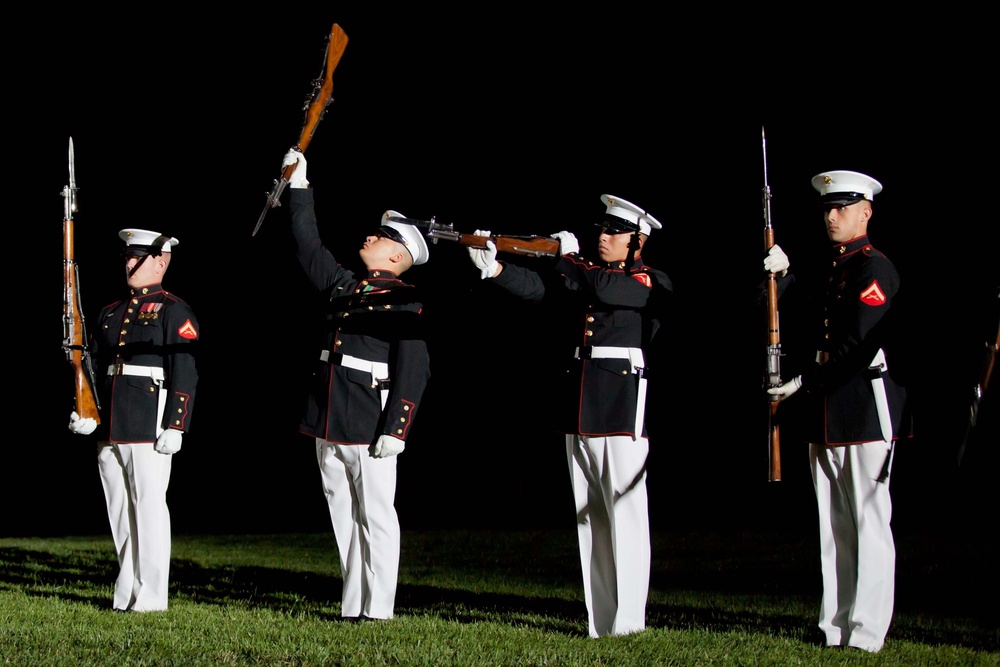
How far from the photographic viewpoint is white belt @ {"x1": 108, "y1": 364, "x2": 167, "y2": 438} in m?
5.19

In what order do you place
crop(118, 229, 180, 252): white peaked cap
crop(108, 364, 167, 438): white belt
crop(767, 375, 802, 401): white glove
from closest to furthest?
crop(767, 375, 802, 401): white glove, crop(108, 364, 167, 438): white belt, crop(118, 229, 180, 252): white peaked cap

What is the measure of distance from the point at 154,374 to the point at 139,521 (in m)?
0.63

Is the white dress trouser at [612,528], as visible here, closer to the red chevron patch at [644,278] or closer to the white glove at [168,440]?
the red chevron patch at [644,278]

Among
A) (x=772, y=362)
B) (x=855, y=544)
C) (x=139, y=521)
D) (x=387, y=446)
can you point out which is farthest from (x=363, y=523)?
(x=855, y=544)

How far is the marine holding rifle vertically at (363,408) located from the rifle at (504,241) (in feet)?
1.61

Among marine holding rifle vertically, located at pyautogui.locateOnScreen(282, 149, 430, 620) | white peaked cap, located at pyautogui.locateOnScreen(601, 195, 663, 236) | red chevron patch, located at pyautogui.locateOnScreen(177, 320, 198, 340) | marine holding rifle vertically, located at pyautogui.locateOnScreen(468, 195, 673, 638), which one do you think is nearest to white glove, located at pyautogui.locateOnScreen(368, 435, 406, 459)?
marine holding rifle vertically, located at pyautogui.locateOnScreen(282, 149, 430, 620)

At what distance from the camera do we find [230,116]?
8883 millimetres

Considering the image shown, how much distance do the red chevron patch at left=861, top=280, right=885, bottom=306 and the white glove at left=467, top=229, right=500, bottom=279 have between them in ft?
4.38

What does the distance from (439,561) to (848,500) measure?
388 centimetres

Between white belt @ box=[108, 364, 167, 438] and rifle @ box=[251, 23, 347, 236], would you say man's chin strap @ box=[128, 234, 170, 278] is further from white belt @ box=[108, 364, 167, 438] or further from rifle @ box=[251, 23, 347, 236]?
rifle @ box=[251, 23, 347, 236]

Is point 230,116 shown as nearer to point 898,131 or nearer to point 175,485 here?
point 175,485

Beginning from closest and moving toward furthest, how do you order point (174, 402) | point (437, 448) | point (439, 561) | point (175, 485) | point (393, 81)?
point (174, 402)
point (439, 561)
point (393, 81)
point (437, 448)
point (175, 485)

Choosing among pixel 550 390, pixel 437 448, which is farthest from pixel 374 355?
pixel 437 448

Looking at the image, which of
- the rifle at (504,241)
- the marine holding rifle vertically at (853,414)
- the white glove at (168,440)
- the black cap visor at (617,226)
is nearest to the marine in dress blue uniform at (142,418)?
the white glove at (168,440)
